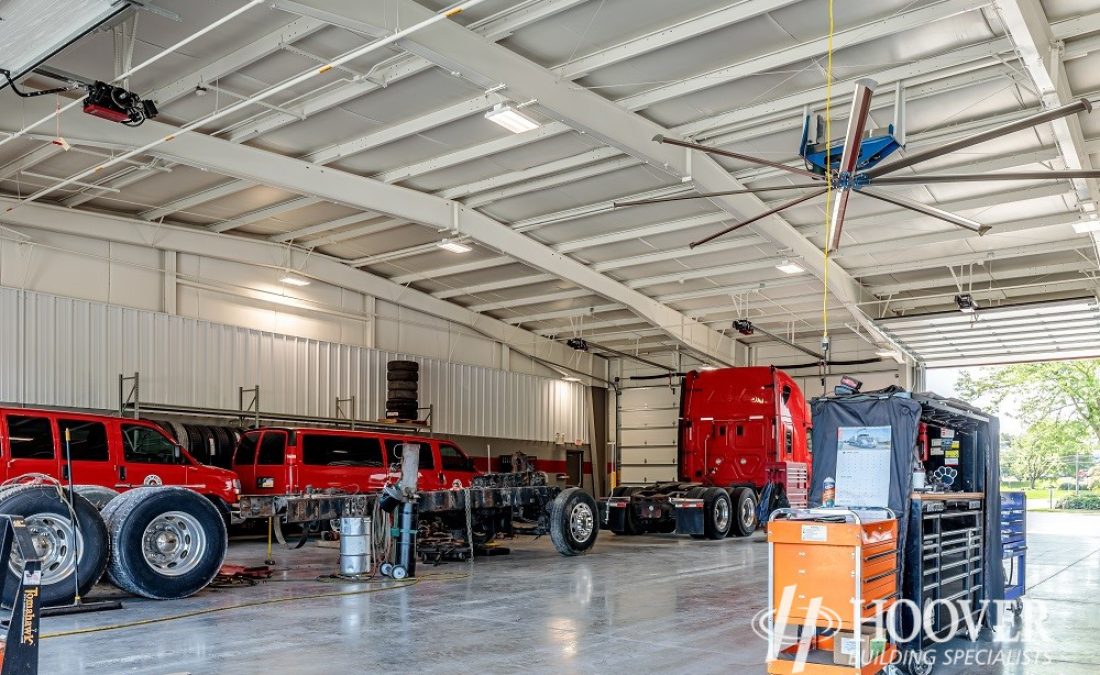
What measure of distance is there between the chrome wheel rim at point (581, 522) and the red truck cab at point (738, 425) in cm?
488

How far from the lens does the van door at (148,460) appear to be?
494 inches

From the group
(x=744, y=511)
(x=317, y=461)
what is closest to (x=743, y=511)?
(x=744, y=511)

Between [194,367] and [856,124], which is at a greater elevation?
[856,124]

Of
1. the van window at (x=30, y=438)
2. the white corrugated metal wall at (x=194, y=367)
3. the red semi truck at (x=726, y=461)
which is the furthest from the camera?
the red semi truck at (x=726, y=461)

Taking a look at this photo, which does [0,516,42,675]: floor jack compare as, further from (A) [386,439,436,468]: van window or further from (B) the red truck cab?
(B) the red truck cab

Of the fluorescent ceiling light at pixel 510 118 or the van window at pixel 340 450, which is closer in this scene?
the fluorescent ceiling light at pixel 510 118

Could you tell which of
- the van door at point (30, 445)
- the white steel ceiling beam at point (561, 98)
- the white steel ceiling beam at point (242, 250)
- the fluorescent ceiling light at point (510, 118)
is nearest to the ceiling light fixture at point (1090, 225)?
the white steel ceiling beam at point (561, 98)

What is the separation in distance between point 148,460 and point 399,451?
488 centimetres

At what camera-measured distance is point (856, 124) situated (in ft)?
25.6

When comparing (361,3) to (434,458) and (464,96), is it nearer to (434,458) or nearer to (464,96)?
(464,96)

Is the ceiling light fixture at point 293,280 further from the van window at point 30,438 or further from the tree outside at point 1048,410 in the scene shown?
the tree outside at point 1048,410

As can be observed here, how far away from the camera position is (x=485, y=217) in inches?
675

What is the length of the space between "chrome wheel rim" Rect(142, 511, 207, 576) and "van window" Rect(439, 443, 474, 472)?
8.46 meters

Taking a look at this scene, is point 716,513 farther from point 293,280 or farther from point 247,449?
point 293,280
